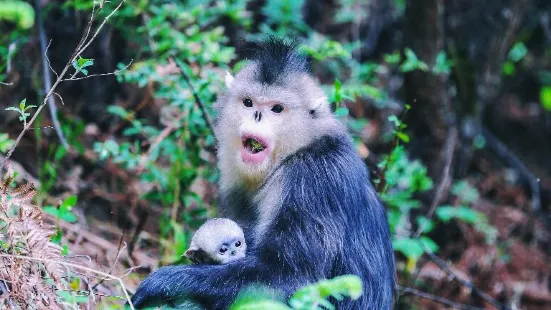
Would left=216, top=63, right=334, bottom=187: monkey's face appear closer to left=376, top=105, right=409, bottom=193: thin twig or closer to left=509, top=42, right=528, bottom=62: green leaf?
left=376, top=105, right=409, bottom=193: thin twig

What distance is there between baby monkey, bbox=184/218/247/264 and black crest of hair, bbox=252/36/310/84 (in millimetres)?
960

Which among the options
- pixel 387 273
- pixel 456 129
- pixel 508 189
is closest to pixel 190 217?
pixel 387 273

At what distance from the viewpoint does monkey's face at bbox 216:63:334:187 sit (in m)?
4.46

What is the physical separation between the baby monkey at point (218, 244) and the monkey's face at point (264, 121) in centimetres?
39

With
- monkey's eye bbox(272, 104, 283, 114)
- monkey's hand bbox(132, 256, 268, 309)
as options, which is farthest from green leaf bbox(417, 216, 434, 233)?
monkey's hand bbox(132, 256, 268, 309)

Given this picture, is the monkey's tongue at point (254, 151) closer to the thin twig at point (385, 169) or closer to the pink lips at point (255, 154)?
the pink lips at point (255, 154)

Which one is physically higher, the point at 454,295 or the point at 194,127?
the point at 194,127

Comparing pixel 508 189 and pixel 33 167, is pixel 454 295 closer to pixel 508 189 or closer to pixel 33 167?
pixel 508 189

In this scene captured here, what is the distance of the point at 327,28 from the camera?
30.0 ft

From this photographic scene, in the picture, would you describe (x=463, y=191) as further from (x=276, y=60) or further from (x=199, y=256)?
(x=199, y=256)

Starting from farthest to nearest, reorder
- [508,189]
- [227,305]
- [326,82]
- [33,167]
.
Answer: [508,189]
[326,82]
[33,167]
[227,305]

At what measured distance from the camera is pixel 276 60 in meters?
4.68

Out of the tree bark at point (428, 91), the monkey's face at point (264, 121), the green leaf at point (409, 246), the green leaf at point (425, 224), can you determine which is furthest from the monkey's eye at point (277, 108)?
the tree bark at point (428, 91)

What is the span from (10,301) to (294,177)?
169 cm
